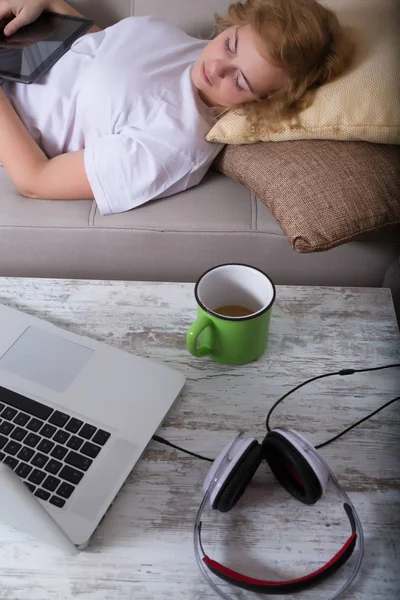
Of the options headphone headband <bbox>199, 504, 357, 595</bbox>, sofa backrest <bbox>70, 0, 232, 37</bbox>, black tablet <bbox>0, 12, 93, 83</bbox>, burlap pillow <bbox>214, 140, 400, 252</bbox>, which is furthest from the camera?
sofa backrest <bbox>70, 0, 232, 37</bbox>

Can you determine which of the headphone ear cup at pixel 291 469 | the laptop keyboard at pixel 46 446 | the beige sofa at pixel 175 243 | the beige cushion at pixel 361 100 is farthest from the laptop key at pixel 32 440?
the beige cushion at pixel 361 100

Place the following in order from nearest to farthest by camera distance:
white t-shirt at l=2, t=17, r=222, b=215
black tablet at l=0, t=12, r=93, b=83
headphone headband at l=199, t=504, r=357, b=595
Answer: headphone headband at l=199, t=504, r=357, b=595
white t-shirt at l=2, t=17, r=222, b=215
black tablet at l=0, t=12, r=93, b=83

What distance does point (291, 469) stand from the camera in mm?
626

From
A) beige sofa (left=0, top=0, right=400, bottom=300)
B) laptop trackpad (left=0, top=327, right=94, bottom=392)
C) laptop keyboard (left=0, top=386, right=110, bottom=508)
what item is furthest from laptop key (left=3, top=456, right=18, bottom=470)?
beige sofa (left=0, top=0, right=400, bottom=300)

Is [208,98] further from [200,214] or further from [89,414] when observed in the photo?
[89,414]

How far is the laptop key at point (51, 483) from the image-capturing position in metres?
0.64

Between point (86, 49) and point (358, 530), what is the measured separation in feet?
3.49

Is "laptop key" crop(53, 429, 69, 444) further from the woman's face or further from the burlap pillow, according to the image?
the woman's face

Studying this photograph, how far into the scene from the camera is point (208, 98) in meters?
1.13

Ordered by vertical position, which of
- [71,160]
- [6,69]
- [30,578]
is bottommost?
[30,578]

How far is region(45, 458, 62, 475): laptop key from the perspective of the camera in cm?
65

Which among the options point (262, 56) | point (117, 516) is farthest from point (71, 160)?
point (117, 516)

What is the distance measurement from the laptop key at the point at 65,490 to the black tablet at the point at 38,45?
0.85 meters

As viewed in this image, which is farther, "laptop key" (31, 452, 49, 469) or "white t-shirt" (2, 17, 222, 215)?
"white t-shirt" (2, 17, 222, 215)
